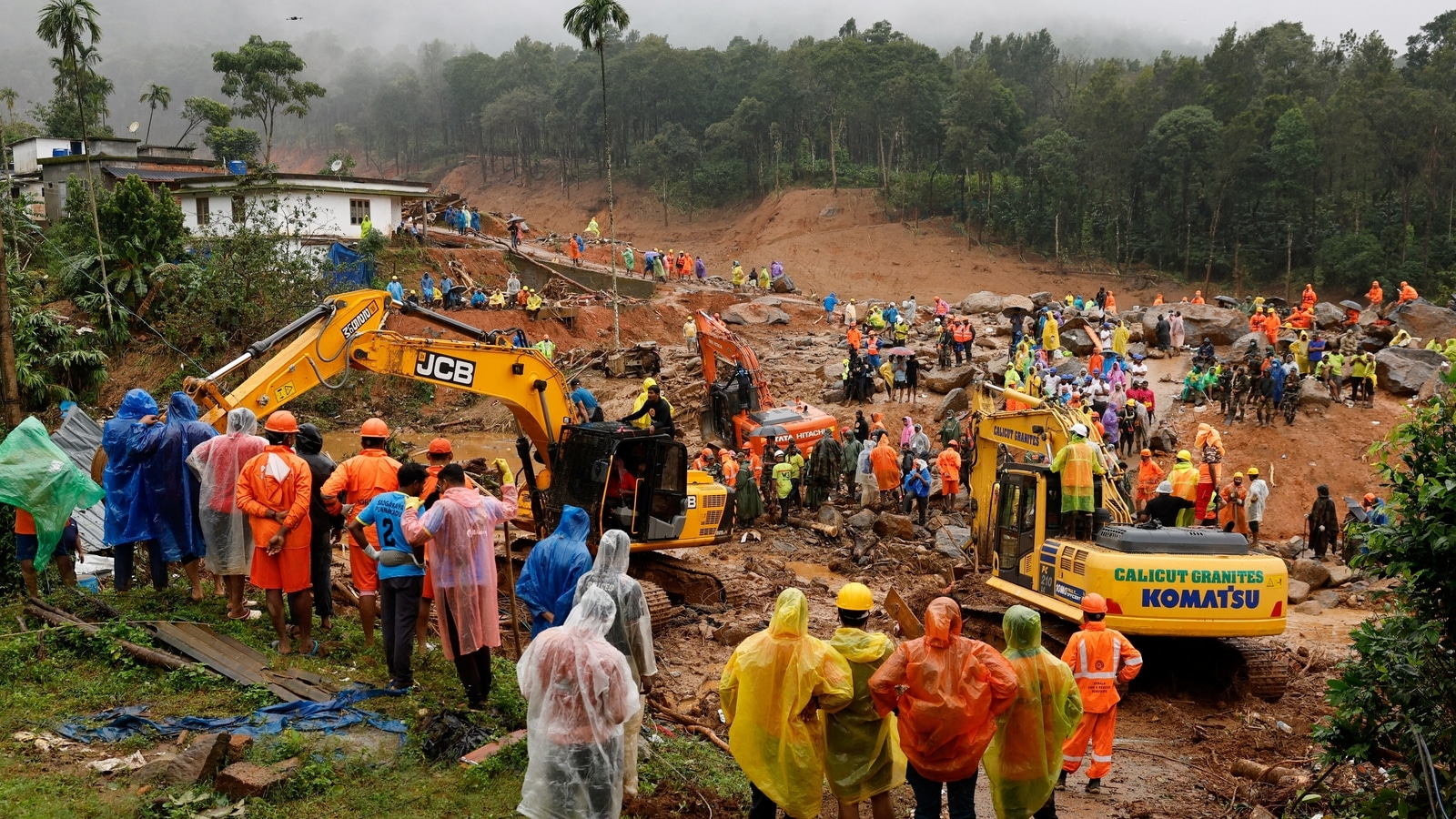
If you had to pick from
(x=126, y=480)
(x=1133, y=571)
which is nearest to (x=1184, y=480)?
(x=1133, y=571)

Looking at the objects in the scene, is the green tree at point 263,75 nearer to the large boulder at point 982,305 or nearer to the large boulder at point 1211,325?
the large boulder at point 982,305

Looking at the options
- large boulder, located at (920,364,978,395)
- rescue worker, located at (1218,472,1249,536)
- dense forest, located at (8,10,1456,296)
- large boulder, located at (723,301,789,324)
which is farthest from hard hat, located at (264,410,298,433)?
dense forest, located at (8,10,1456,296)

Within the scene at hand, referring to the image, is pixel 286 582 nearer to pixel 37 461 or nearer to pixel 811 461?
pixel 37 461

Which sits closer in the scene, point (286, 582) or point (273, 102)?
point (286, 582)

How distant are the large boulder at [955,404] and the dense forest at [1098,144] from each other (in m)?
27.9

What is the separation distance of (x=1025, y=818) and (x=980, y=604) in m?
5.92

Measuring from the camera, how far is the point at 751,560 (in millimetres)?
16594

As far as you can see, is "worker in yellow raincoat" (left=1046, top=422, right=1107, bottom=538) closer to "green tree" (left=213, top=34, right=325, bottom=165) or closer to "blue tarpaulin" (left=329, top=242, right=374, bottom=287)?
"blue tarpaulin" (left=329, top=242, right=374, bottom=287)

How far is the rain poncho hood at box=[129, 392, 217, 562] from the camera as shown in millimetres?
8953

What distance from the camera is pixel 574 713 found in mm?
5371

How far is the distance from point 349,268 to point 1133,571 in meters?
31.2

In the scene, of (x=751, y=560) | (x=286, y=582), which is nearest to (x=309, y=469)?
(x=286, y=582)

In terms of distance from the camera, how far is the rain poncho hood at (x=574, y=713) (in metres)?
5.37

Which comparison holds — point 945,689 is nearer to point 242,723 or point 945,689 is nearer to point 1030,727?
point 1030,727
